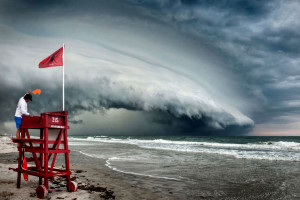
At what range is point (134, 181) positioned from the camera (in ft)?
29.4

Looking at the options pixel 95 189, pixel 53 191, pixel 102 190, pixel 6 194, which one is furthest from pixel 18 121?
pixel 102 190

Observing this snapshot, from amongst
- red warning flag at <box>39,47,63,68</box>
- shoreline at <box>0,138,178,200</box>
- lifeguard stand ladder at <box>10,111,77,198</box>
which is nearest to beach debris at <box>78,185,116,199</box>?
shoreline at <box>0,138,178,200</box>

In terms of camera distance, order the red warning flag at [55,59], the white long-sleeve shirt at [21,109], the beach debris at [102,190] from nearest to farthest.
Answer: the beach debris at [102,190]
the white long-sleeve shirt at [21,109]
the red warning flag at [55,59]

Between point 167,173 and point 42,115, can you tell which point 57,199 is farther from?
point 167,173

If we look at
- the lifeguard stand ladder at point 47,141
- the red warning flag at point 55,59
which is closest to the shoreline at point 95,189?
the lifeguard stand ladder at point 47,141

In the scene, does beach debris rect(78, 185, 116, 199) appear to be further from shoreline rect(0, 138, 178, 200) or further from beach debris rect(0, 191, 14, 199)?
beach debris rect(0, 191, 14, 199)

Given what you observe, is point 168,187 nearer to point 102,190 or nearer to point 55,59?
point 102,190

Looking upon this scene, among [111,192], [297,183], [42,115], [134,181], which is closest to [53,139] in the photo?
[42,115]

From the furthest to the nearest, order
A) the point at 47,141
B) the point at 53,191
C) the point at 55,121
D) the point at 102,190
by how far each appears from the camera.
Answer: the point at 102,190
the point at 53,191
the point at 55,121
the point at 47,141

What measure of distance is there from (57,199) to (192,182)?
197 inches

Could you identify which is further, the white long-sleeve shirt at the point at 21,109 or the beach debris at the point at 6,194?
the white long-sleeve shirt at the point at 21,109

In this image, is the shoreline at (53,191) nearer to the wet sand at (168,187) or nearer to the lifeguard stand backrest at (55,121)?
the wet sand at (168,187)

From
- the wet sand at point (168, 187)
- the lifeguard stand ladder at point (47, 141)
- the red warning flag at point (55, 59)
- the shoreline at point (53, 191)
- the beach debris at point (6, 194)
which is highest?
the red warning flag at point (55, 59)

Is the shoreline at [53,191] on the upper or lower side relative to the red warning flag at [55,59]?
lower
